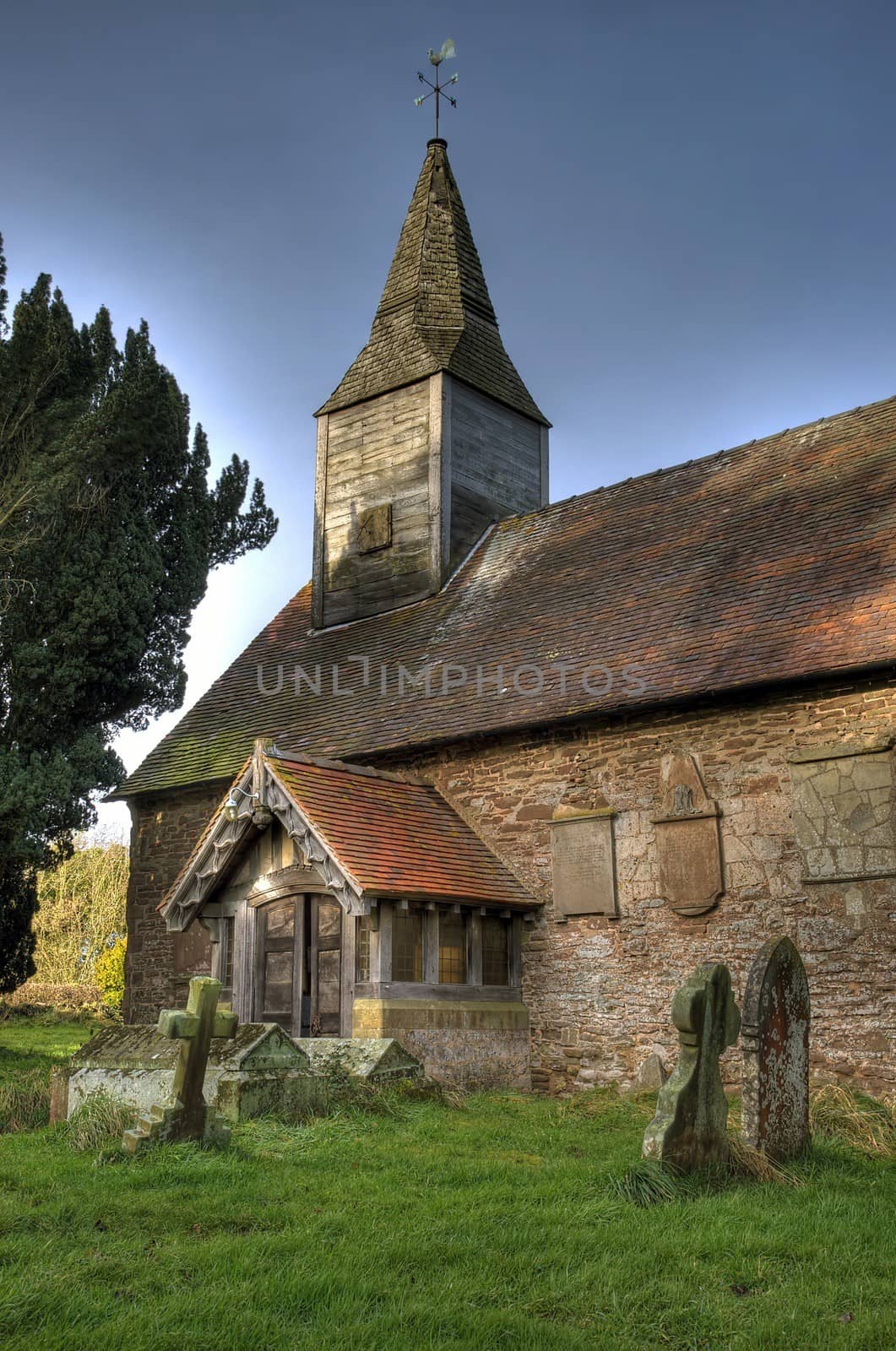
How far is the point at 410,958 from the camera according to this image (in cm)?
1233

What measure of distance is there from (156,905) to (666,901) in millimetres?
8146

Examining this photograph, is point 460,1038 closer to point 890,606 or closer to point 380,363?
point 890,606

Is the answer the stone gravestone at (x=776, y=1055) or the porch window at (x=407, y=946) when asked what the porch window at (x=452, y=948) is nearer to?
the porch window at (x=407, y=946)

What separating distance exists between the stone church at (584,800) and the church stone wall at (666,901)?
0.09 feet

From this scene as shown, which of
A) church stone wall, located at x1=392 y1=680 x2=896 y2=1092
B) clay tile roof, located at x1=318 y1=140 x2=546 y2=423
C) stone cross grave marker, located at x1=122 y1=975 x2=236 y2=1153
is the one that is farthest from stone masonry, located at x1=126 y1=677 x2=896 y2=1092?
clay tile roof, located at x1=318 y1=140 x2=546 y2=423

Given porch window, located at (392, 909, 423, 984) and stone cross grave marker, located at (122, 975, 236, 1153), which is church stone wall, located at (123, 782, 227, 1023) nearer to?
porch window, located at (392, 909, 423, 984)

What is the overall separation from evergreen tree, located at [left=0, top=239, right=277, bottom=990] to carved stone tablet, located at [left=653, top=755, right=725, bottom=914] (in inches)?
354

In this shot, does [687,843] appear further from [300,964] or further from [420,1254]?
[420,1254]

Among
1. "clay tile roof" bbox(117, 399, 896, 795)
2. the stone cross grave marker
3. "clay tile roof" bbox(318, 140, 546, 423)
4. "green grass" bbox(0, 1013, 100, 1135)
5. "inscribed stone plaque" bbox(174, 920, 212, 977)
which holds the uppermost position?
"clay tile roof" bbox(318, 140, 546, 423)

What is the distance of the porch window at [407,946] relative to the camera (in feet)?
39.9

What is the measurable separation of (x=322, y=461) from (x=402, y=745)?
26.8 feet

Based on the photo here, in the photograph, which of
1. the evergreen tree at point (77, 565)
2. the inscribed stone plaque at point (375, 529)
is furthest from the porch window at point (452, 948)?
the inscribed stone plaque at point (375, 529)

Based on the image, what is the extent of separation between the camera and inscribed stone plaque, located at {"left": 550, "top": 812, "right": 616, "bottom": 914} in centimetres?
1294

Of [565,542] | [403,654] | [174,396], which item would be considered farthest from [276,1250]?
[174,396]
